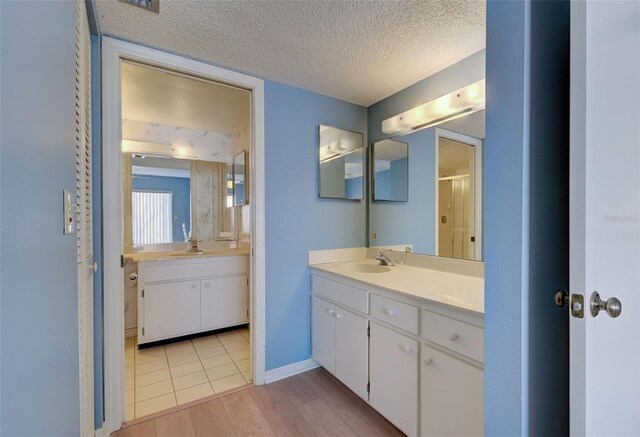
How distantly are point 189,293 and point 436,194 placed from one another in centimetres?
234

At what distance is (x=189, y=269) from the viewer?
266 cm

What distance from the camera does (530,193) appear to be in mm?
759

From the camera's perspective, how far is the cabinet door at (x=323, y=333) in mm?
1960

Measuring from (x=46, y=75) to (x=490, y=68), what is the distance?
1.14 metres

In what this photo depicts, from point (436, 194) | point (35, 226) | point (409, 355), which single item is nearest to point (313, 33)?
point (436, 194)

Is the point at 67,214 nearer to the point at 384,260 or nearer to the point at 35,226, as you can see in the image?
the point at 35,226

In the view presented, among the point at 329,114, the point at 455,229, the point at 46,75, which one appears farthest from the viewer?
the point at 329,114

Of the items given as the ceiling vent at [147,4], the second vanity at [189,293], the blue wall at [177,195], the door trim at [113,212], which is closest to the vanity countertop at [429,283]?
the second vanity at [189,293]

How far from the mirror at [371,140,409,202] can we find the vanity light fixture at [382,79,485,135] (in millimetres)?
133

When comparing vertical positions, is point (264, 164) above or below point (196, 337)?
above

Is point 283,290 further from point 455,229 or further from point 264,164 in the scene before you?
point 455,229

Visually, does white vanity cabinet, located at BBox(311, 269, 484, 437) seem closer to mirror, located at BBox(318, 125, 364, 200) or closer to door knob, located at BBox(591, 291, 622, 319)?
door knob, located at BBox(591, 291, 622, 319)

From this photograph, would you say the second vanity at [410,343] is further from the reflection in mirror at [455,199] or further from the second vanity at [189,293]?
the second vanity at [189,293]

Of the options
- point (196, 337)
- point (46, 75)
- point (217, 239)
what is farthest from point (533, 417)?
point (217, 239)
